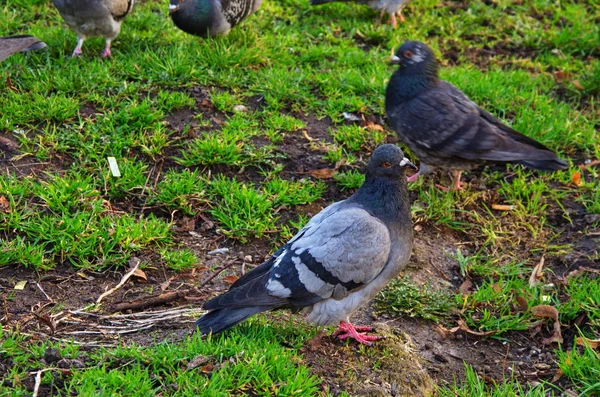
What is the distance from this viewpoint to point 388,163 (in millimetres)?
4262

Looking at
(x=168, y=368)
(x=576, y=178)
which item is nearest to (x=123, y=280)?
(x=168, y=368)

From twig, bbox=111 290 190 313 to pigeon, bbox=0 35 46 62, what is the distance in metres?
2.62

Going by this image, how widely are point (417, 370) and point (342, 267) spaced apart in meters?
0.68

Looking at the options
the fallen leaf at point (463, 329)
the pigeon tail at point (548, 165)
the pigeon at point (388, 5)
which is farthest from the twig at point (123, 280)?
the pigeon at point (388, 5)

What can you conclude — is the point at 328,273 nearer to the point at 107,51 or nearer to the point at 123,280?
the point at 123,280

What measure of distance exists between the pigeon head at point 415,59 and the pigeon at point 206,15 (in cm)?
180

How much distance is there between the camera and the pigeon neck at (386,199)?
13.7ft

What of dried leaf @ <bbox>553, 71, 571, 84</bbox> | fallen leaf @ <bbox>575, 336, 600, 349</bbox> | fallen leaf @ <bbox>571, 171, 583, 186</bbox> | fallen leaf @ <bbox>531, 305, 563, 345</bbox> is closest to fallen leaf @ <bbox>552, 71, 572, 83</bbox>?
dried leaf @ <bbox>553, 71, 571, 84</bbox>

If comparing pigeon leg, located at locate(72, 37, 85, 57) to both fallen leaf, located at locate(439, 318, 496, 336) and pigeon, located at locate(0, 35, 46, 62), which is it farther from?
fallen leaf, located at locate(439, 318, 496, 336)

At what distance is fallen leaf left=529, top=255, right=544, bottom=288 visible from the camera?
4.84m

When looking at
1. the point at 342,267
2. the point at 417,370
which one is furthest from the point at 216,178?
the point at 417,370

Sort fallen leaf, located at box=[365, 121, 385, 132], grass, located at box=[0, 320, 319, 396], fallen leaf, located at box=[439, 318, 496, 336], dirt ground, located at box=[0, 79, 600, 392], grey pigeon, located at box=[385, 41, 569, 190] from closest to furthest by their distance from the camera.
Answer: grass, located at box=[0, 320, 319, 396]
dirt ground, located at box=[0, 79, 600, 392]
fallen leaf, located at box=[439, 318, 496, 336]
grey pigeon, located at box=[385, 41, 569, 190]
fallen leaf, located at box=[365, 121, 385, 132]

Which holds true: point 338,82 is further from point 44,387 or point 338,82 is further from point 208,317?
point 44,387

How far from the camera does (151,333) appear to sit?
4039mm
